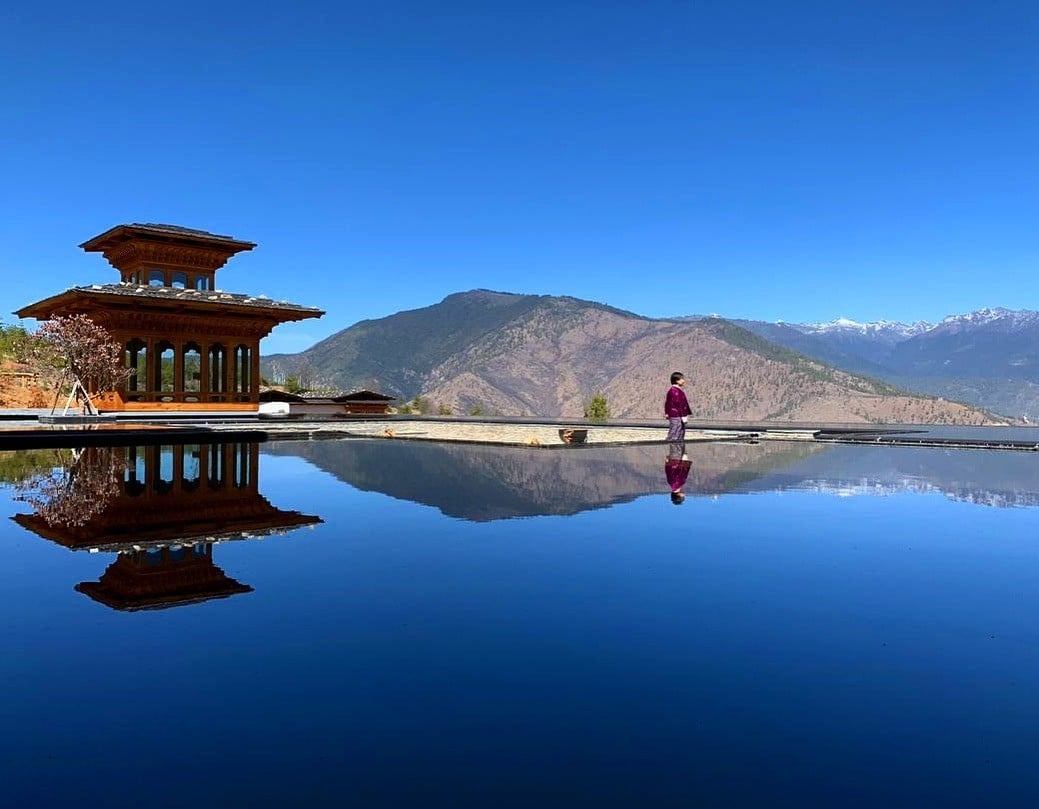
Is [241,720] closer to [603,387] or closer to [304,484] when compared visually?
[304,484]

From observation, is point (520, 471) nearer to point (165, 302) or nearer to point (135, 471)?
point (135, 471)

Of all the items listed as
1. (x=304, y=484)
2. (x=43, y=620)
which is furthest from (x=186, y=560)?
(x=304, y=484)

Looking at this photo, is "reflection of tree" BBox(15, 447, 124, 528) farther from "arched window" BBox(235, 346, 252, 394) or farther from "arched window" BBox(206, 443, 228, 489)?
"arched window" BBox(235, 346, 252, 394)

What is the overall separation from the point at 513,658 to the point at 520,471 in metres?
9.67

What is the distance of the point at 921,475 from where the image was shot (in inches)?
555

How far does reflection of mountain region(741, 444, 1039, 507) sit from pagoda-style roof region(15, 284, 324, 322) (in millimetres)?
26405

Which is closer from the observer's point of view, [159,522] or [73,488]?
[159,522]

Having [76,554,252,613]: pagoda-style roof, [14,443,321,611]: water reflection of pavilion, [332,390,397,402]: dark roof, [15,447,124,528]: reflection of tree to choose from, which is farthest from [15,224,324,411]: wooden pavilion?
[76,554,252,613]: pagoda-style roof

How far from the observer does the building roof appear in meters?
36.0

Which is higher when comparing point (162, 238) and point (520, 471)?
point (162, 238)

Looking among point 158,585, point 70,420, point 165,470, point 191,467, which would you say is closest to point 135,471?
point 165,470

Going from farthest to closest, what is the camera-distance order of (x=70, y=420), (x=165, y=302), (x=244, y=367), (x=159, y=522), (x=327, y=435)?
(x=244, y=367) → (x=165, y=302) → (x=70, y=420) → (x=327, y=435) → (x=159, y=522)

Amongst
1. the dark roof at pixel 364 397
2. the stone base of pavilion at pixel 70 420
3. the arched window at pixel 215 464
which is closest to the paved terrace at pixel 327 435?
the stone base of pavilion at pixel 70 420

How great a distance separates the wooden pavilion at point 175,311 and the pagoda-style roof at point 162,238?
0.15 feet
